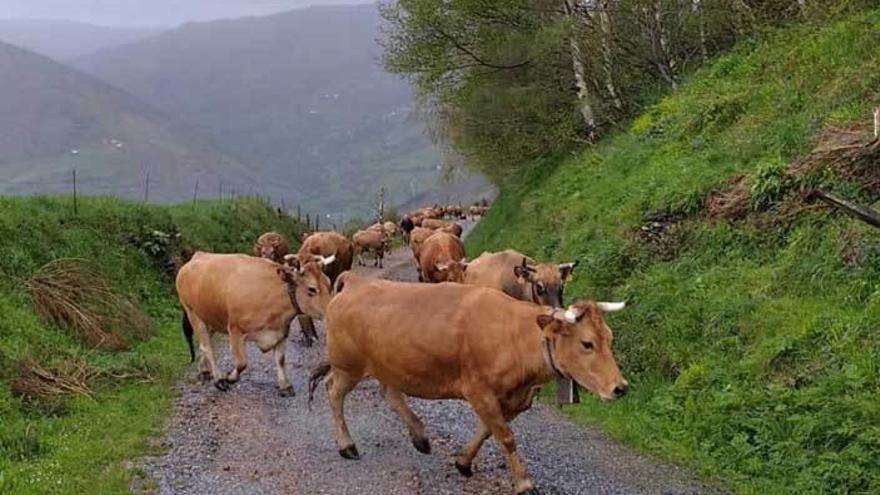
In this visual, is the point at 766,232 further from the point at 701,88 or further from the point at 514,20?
the point at 514,20

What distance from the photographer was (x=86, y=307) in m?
17.2

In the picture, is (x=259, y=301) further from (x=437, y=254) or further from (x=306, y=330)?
(x=437, y=254)

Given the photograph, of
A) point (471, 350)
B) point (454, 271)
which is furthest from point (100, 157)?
point (471, 350)

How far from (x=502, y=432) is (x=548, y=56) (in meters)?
22.4

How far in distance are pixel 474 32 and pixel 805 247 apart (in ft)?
63.9

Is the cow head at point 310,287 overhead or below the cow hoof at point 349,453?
overhead

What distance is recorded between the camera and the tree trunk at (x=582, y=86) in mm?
28812

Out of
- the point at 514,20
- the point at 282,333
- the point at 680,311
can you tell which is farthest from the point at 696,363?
the point at 514,20

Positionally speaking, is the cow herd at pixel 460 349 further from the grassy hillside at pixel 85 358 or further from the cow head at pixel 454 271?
the cow head at pixel 454 271

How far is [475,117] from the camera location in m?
32.0

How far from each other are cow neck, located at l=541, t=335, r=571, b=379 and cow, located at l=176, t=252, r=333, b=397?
5113 mm

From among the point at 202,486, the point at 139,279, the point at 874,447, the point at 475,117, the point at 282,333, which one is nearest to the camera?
the point at 874,447

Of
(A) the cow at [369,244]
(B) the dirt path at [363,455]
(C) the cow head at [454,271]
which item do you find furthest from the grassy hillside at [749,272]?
(A) the cow at [369,244]

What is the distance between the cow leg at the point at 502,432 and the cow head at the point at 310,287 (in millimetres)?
4692
